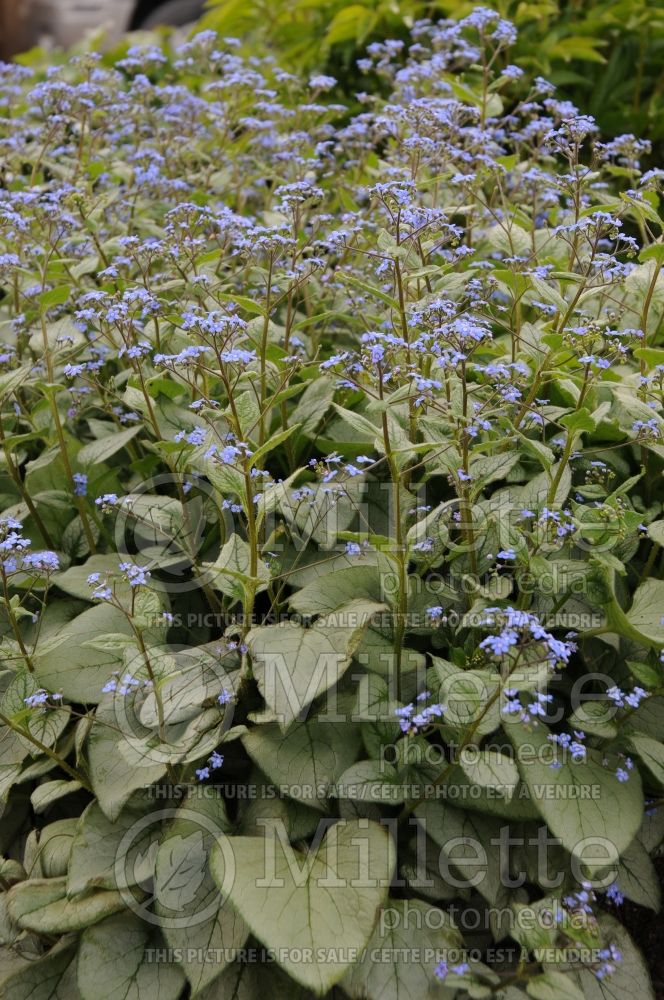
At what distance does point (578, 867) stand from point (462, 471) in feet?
3.53

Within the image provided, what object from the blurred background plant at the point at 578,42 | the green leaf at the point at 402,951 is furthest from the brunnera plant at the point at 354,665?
the blurred background plant at the point at 578,42

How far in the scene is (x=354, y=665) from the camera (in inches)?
104

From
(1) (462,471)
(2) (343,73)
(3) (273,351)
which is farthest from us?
(2) (343,73)

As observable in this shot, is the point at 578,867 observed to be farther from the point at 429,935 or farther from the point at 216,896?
the point at 216,896

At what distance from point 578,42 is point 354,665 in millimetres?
3425

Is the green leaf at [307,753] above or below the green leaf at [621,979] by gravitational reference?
above

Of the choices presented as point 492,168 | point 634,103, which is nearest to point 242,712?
point 492,168

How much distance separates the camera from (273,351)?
288 cm

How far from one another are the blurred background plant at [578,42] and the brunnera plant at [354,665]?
1.95 meters

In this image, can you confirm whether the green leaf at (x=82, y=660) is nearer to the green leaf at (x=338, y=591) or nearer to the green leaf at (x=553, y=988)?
the green leaf at (x=338, y=591)

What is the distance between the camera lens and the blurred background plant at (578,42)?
14.8 ft

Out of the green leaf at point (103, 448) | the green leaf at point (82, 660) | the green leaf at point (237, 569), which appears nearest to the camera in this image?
the green leaf at point (237, 569)

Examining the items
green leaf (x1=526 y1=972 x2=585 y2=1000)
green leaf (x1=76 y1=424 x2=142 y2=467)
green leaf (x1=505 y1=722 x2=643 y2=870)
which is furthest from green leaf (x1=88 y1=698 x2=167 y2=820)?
green leaf (x1=526 y1=972 x2=585 y2=1000)

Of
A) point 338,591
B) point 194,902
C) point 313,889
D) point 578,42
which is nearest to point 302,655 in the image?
point 338,591
